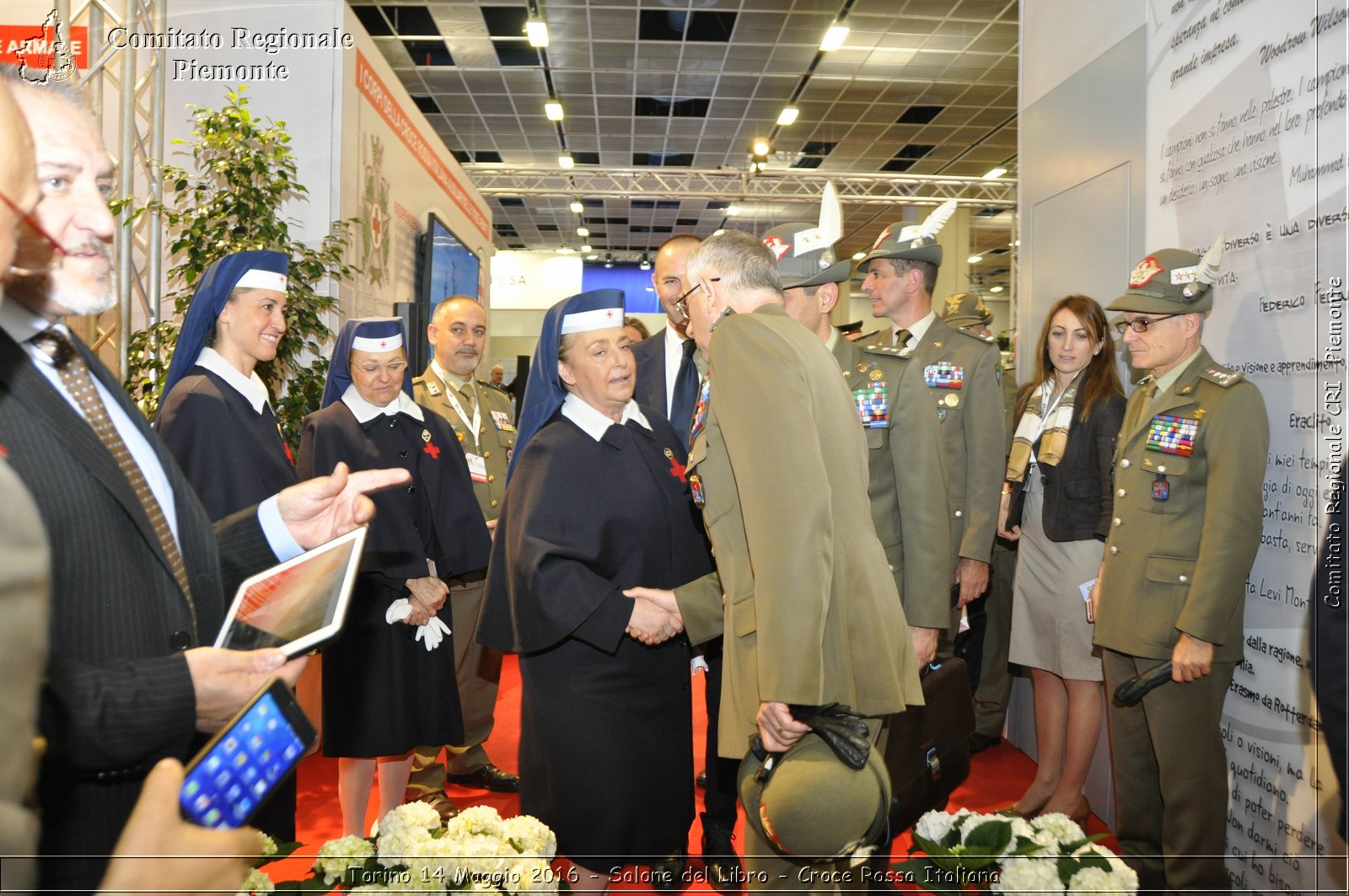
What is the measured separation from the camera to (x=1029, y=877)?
5.30ft

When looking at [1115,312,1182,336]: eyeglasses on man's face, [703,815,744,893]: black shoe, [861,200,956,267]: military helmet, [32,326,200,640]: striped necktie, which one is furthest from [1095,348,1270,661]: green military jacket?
[32,326,200,640]: striped necktie

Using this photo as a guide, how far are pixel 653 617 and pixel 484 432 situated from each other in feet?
8.11

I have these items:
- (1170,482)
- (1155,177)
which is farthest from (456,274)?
(1170,482)

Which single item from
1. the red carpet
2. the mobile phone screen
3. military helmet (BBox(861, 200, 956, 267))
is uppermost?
military helmet (BBox(861, 200, 956, 267))

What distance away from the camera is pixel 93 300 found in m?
1.19

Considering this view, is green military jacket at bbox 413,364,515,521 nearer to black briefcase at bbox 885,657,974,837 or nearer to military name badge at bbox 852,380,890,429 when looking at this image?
military name badge at bbox 852,380,890,429

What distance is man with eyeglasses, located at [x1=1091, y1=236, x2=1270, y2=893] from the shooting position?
7.90ft

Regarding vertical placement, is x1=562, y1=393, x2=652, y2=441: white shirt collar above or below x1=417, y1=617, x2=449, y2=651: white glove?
above

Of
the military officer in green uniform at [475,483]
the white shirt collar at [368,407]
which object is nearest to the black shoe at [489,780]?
the military officer in green uniform at [475,483]

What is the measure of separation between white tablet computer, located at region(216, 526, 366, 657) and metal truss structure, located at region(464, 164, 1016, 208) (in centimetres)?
1301

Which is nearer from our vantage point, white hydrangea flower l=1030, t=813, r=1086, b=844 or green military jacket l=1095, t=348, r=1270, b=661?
white hydrangea flower l=1030, t=813, r=1086, b=844

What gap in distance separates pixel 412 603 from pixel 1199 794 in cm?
247

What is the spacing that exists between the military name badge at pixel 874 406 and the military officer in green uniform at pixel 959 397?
2.03 feet

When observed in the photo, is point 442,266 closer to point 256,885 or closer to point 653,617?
point 653,617
